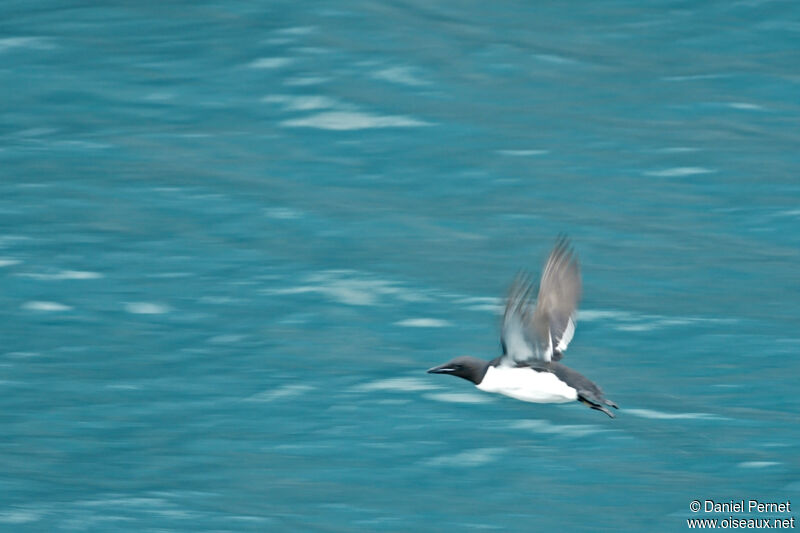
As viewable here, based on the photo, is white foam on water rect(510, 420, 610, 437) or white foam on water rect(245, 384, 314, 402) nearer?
white foam on water rect(510, 420, 610, 437)

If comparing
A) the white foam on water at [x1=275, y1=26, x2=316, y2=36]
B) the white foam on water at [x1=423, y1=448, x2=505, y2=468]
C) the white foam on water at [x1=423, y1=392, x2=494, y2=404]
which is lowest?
the white foam on water at [x1=423, y1=448, x2=505, y2=468]

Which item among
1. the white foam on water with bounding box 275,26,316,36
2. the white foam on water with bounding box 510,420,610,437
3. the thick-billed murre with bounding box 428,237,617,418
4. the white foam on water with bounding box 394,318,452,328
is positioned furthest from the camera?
the white foam on water with bounding box 275,26,316,36

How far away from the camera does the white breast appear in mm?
10484

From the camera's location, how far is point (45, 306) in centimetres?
1423

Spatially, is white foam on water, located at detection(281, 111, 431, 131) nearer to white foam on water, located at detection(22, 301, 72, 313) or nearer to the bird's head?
white foam on water, located at detection(22, 301, 72, 313)

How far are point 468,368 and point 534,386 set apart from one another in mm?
732

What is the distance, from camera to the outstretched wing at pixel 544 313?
1008 cm

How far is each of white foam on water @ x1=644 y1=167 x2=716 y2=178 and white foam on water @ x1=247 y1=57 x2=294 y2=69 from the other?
4.84m

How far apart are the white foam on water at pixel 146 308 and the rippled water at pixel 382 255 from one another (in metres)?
0.02

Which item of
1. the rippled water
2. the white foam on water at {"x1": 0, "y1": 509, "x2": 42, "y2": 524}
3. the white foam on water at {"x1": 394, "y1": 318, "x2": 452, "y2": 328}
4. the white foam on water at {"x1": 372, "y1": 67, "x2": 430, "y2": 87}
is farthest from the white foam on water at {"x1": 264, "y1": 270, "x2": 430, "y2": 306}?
the white foam on water at {"x1": 372, "y1": 67, "x2": 430, "y2": 87}

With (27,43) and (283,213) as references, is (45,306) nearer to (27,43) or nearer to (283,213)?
(283,213)

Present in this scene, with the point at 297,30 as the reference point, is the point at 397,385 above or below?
below

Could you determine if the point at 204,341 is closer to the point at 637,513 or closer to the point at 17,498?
the point at 17,498

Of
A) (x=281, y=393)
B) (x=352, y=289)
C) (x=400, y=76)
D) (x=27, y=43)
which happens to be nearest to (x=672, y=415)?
(x=281, y=393)
